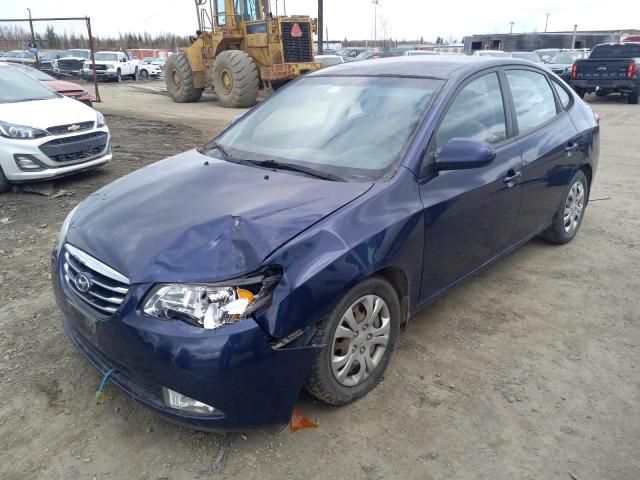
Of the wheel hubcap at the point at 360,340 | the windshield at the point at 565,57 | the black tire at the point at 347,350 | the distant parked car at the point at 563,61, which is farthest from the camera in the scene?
the windshield at the point at 565,57

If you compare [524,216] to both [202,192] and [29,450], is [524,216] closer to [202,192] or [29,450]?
[202,192]

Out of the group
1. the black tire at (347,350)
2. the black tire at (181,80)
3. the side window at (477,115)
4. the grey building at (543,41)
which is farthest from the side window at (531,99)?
the grey building at (543,41)

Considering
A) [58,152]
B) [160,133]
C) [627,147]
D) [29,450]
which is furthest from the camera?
[160,133]

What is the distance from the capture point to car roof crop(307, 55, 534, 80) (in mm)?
3365

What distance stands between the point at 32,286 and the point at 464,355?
3.26 meters

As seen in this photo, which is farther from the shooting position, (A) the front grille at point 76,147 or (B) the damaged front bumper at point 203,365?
(A) the front grille at point 76,147

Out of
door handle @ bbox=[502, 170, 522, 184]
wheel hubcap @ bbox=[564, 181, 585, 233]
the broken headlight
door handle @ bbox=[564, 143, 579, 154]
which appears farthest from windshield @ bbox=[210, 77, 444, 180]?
wheel hubcap @ bbox=[564, 181, 585, 233]

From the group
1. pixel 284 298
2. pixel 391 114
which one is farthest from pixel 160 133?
pixel 284 298

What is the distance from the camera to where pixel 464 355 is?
3.19 meters

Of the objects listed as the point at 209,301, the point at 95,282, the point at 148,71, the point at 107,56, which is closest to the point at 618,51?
the point at 209,301

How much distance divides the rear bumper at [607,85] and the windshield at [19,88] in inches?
615

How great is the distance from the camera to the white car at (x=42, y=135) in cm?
611

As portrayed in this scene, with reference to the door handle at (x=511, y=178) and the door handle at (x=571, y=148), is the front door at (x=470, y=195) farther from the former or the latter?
the door handle at (x=571, y=148)

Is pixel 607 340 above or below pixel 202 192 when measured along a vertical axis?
below
